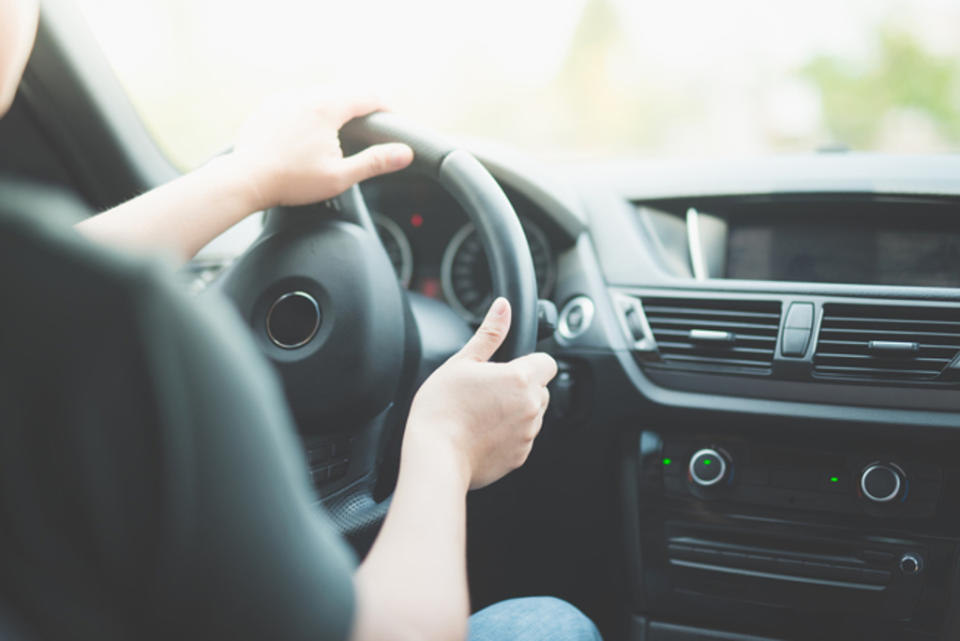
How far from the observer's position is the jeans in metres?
1.13

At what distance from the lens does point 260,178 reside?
1.17 meters

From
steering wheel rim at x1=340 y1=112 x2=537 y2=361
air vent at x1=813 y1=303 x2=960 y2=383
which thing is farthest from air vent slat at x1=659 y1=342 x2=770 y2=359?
steering wheel rim at x1=340 y1=112 x2=537 y2=361

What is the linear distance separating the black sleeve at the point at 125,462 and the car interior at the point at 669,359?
2.41ft

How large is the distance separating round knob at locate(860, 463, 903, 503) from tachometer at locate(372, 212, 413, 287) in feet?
3.73

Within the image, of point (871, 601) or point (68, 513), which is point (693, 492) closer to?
point (871, 601)

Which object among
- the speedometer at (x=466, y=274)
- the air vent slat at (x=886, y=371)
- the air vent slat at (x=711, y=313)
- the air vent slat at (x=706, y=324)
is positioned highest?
the speedometer at (x=466, y=274)

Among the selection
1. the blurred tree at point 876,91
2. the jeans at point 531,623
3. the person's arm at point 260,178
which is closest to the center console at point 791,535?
the jeans at point 531,623

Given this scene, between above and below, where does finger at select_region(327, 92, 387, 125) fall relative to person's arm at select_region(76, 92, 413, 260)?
above

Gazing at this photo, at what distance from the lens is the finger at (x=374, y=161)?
120 cm

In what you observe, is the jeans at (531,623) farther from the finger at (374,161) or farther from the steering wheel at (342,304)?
the finger at (374,161)

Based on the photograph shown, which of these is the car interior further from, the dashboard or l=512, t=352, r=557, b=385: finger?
l=512, t=352, r=557, b=385: finger

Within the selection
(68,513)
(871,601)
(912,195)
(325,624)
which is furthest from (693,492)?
(68,513)

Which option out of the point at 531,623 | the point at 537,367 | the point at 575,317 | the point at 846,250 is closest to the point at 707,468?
the point at 575,317

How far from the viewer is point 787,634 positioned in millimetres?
1684
